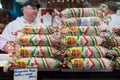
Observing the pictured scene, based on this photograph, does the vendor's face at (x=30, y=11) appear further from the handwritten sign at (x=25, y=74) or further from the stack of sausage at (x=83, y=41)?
the handwritten sign at (x=25, y=74)

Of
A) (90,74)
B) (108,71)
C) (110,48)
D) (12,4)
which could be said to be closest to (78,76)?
(90,74)

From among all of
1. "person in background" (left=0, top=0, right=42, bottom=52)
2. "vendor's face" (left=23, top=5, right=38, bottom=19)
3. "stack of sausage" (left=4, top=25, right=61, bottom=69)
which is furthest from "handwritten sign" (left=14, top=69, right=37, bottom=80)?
"vendor's face" (left=23, top=5, right=38, bottom=19)

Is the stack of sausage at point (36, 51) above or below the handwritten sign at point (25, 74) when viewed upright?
above

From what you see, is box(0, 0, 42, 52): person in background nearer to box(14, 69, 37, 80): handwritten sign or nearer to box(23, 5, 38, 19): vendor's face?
box(23, 5, 38, 19): vendor's face

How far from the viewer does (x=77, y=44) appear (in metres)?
1.80

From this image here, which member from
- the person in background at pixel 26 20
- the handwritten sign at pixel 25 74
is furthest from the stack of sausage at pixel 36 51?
the person in background at pixel 26 20

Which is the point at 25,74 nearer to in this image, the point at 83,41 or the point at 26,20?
the point at 83,41

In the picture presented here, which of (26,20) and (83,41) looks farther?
(26,20)

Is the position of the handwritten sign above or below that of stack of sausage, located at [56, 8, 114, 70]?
below

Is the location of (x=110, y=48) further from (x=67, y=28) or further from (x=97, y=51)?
(x=67, y=28)

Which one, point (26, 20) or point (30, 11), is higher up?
point (30, 11)

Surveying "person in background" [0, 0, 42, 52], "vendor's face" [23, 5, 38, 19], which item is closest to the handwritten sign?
"person in background" [0, 0, 42, 52]

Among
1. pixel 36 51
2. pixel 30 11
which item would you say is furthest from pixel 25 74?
pixel 30 11

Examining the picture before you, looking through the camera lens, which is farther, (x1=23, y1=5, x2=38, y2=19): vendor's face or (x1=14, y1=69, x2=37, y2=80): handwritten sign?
(x1=23, y1=5, x2=38, y2=19): vendor's face
